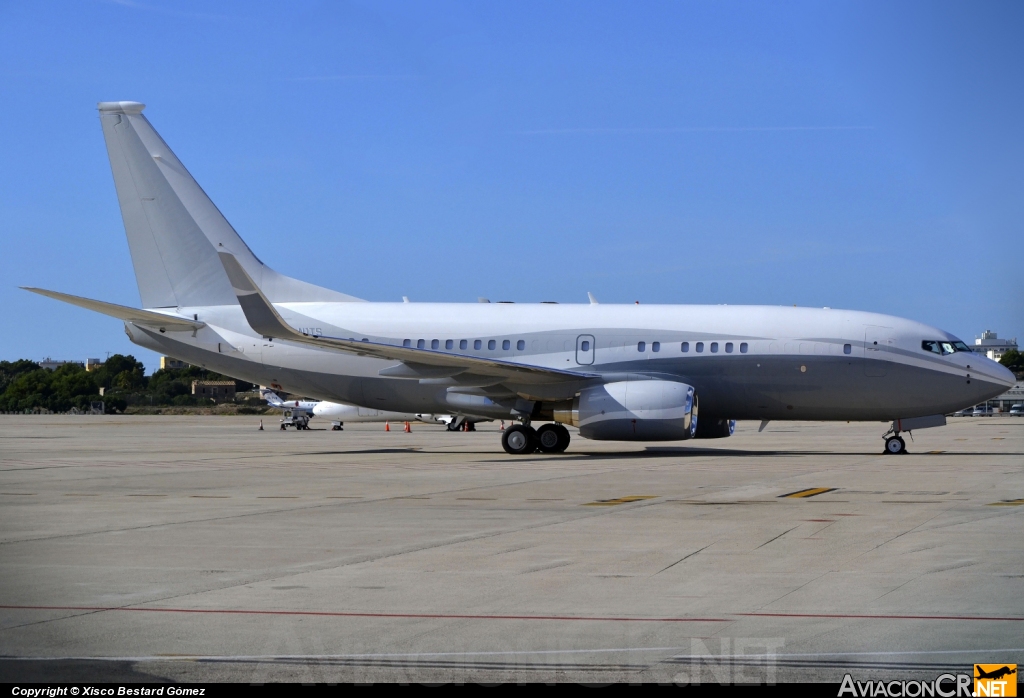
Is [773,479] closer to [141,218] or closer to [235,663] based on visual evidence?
[235,663]

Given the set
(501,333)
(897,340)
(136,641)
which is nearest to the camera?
(136,641)

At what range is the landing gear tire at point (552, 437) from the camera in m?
29.4

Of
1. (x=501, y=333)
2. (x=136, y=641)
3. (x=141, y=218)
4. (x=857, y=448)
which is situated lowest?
(x=136, y=641)

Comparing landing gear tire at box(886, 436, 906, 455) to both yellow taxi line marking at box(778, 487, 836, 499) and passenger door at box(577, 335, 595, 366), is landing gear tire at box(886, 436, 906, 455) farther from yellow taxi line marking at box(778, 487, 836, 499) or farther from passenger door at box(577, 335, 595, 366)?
yellow taxi line marking at box(778, 487, 836, 499)

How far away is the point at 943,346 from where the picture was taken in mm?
27703

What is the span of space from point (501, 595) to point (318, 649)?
6.78ft

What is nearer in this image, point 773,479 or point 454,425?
point 773,479

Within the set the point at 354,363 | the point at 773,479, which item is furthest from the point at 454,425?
the point at 773,479

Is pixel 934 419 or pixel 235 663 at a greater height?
pixel 934 419

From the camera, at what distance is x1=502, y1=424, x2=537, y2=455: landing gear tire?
95.5 ft

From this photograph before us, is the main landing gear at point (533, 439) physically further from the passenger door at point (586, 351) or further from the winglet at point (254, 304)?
the winglet at point (254, 304)

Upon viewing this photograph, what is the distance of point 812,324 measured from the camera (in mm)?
28281

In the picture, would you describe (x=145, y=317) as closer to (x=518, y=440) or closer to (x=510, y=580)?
(x=518, y=440)

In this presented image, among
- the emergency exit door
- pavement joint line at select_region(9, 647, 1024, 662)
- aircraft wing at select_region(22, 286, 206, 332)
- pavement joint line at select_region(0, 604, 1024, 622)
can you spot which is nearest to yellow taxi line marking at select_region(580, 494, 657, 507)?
pavement joint line at select_region(0, 604, 1024, 622)
